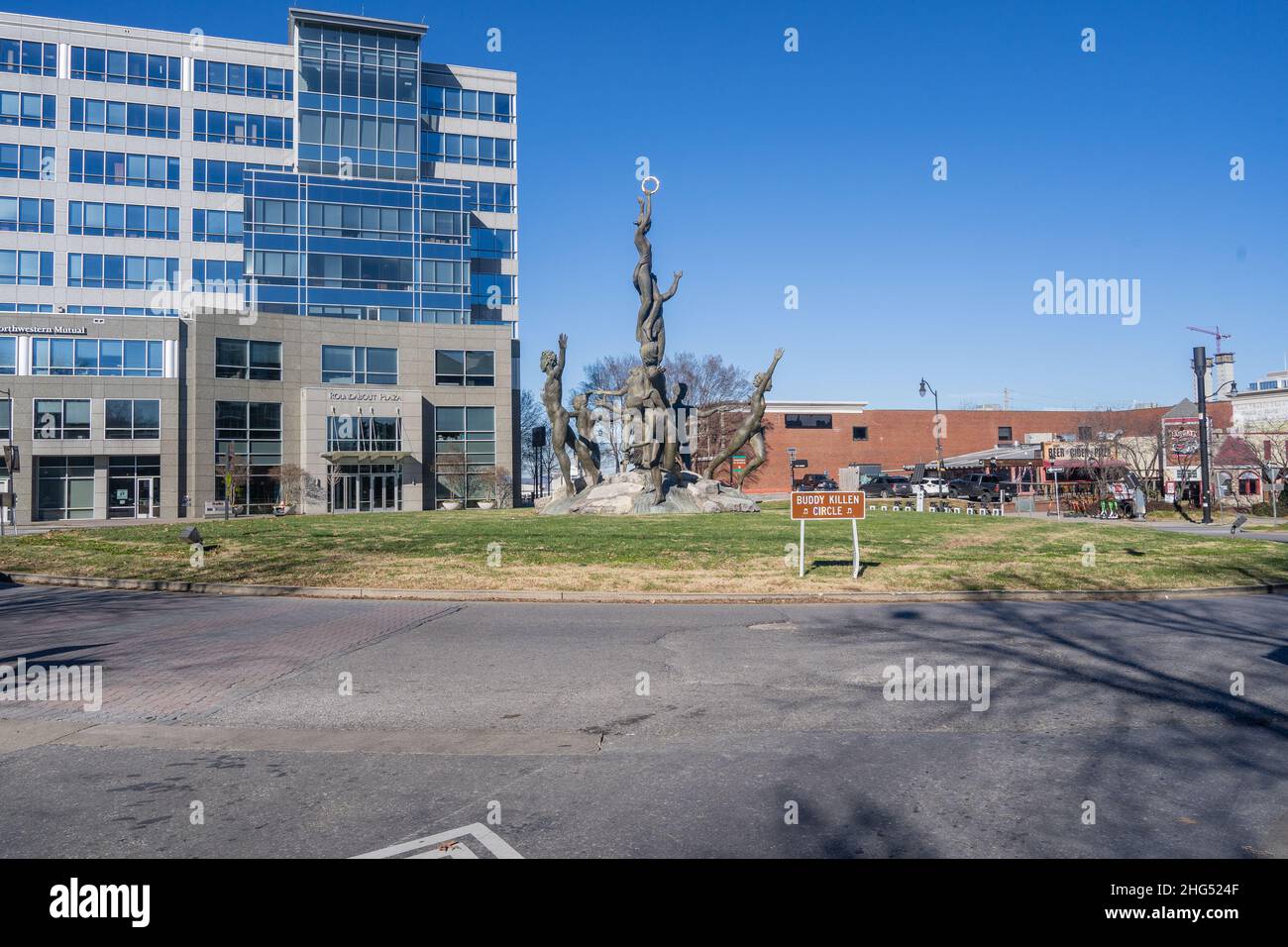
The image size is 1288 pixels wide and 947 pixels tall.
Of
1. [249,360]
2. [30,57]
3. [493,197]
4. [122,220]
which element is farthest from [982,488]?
[30,57]

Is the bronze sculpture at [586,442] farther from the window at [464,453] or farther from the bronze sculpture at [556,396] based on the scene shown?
the window at [464,453]

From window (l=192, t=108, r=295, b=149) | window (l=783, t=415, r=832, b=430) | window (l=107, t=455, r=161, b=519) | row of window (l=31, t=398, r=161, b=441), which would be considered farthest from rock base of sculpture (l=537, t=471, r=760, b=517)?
window (l=783, t=415, r=832, b=430)

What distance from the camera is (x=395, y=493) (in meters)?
53.5

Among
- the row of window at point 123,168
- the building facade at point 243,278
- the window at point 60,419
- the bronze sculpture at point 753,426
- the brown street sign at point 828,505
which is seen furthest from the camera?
the row of window at point 123,168

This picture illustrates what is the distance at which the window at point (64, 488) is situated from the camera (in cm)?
4812

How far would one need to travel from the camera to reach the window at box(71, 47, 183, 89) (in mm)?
56125

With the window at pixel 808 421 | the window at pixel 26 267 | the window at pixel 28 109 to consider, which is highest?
the window at pixel 28 109

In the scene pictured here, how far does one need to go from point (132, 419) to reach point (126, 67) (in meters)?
25.1

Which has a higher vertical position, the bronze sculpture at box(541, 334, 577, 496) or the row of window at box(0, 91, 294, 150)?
the row of window at box(0, 91, 294, 150)

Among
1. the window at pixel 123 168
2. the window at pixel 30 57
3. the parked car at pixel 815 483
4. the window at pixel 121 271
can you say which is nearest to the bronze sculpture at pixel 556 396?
Answer: the parked car at pixel 815 483

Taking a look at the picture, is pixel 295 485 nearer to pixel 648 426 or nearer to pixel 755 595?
pixel 648 426

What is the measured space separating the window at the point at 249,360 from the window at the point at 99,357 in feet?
10.5

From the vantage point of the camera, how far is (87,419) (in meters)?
48.7

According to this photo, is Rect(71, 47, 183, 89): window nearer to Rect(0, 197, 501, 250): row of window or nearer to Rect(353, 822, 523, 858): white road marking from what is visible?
Rect(0, 197, 501, 250): row of window
